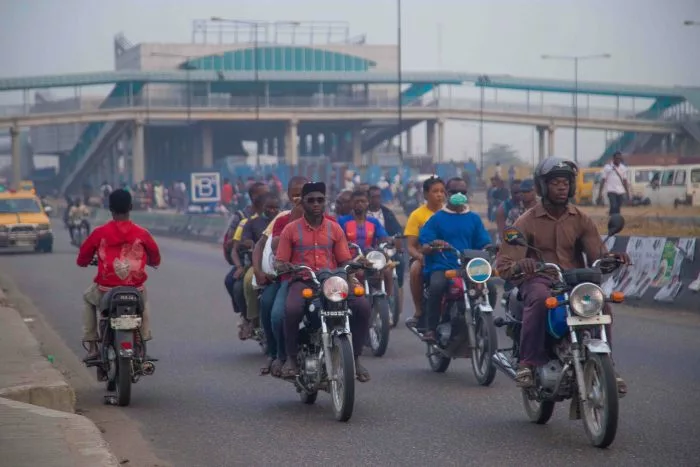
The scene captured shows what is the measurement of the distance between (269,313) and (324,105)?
85039mm

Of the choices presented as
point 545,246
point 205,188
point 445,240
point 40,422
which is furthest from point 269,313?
point 205,188

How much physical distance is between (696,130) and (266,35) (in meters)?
37.5

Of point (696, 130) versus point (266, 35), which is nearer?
point (696, 130)

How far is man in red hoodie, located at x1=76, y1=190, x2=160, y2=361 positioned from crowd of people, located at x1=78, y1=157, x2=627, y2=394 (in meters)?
0.01

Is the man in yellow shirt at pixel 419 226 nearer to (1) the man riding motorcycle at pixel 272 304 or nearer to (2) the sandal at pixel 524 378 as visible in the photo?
(1) the man riding motorcycle at pixel 272 304

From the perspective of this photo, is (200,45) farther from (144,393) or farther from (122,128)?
(144,393)

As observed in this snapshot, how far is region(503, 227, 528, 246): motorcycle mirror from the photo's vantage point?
8.09 metres

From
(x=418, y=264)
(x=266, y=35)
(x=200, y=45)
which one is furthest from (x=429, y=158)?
(x=418, y=264)

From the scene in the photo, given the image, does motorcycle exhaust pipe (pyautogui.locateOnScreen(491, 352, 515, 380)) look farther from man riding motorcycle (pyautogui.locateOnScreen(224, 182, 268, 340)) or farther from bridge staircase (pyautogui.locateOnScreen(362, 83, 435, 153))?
bridge staircase (pyautogui.locateOnScreen(362, 83, 435, 153))

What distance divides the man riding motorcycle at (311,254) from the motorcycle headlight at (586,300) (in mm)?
2284

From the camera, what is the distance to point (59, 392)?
1005 centimetres

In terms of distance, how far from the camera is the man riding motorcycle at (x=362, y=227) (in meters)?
15.1

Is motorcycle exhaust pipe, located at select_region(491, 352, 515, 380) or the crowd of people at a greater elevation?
the crowd of people

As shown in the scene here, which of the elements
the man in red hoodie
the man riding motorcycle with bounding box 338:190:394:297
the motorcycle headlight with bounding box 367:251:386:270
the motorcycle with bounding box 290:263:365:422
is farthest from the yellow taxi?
the motorcycle with bounding box 290:263:365:422
